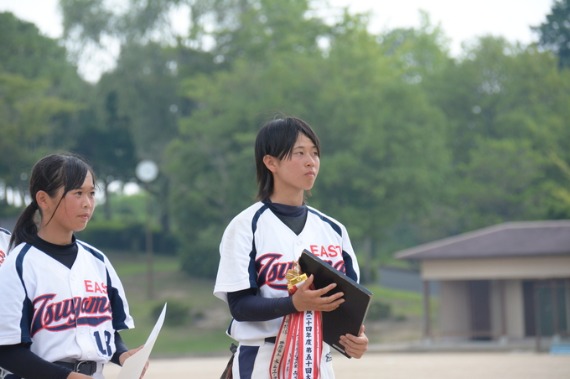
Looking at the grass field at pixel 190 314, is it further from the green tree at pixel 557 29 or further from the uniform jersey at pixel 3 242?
the uniform jersey at pixel 3 242

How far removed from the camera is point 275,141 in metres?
4.39

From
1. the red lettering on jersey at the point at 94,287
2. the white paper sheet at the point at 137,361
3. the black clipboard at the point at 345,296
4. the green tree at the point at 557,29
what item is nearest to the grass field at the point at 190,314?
the green tree at the point at 557,29

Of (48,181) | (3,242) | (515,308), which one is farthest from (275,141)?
(515,308)

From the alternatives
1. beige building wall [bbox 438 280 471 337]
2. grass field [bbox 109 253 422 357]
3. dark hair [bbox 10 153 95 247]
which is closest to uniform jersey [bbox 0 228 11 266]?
dark hair [bbox 10 153 95 247]

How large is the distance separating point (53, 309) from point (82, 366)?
255 millimetres

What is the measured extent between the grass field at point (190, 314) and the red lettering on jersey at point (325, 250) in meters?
26.9

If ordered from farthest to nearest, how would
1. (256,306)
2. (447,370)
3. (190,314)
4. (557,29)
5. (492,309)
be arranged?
(557,29) → (190,314) → (492,309) → (447,370) → (256,306)

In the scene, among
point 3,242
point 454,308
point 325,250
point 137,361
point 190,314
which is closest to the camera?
point 137,361

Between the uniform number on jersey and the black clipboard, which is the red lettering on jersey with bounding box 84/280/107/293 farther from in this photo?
the black clipboard

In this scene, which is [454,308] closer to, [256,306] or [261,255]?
[261,255]

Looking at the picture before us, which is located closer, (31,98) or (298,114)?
(298,114)

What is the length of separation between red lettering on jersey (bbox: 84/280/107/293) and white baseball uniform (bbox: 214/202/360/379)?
1.56ft

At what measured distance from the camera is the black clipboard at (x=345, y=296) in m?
3.86

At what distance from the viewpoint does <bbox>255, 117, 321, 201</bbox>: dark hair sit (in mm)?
4367
